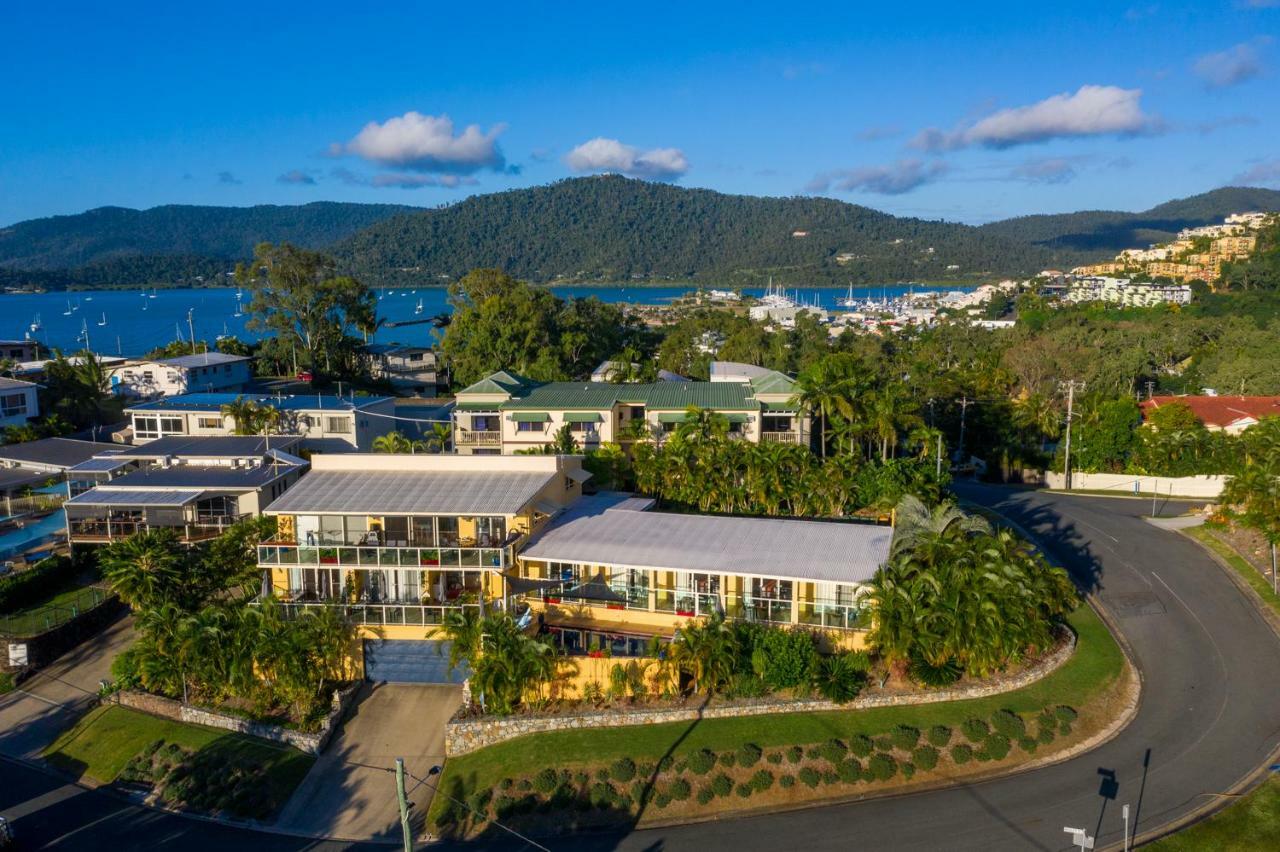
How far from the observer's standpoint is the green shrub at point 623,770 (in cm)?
2153

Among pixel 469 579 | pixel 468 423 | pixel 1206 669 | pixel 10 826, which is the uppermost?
pixel 468 423

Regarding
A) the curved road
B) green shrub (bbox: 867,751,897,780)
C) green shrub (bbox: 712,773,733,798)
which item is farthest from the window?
green shrub (bbox: 867,751,897,780)

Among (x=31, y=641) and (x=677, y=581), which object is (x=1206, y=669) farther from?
(x=31, y=641)

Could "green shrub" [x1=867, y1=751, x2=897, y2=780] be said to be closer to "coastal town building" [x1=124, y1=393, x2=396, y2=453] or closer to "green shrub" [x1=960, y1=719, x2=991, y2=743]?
"green shrub" [x1=960, y1=719, x2=991, y2=743]

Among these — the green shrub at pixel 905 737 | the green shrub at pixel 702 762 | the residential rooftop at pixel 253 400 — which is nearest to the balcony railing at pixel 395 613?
the green shrub at pixel 702 762

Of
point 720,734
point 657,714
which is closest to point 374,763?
point 657,714

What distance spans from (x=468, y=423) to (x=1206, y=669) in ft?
104

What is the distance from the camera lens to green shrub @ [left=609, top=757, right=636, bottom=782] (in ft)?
70.6

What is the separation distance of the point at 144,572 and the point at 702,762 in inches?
760

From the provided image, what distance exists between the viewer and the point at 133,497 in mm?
34344

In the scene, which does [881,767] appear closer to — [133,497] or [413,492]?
[413,492]

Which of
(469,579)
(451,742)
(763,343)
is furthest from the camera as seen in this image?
(763,343)

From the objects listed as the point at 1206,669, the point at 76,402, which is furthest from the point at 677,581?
the point at 76,402

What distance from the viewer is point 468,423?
43438mm
